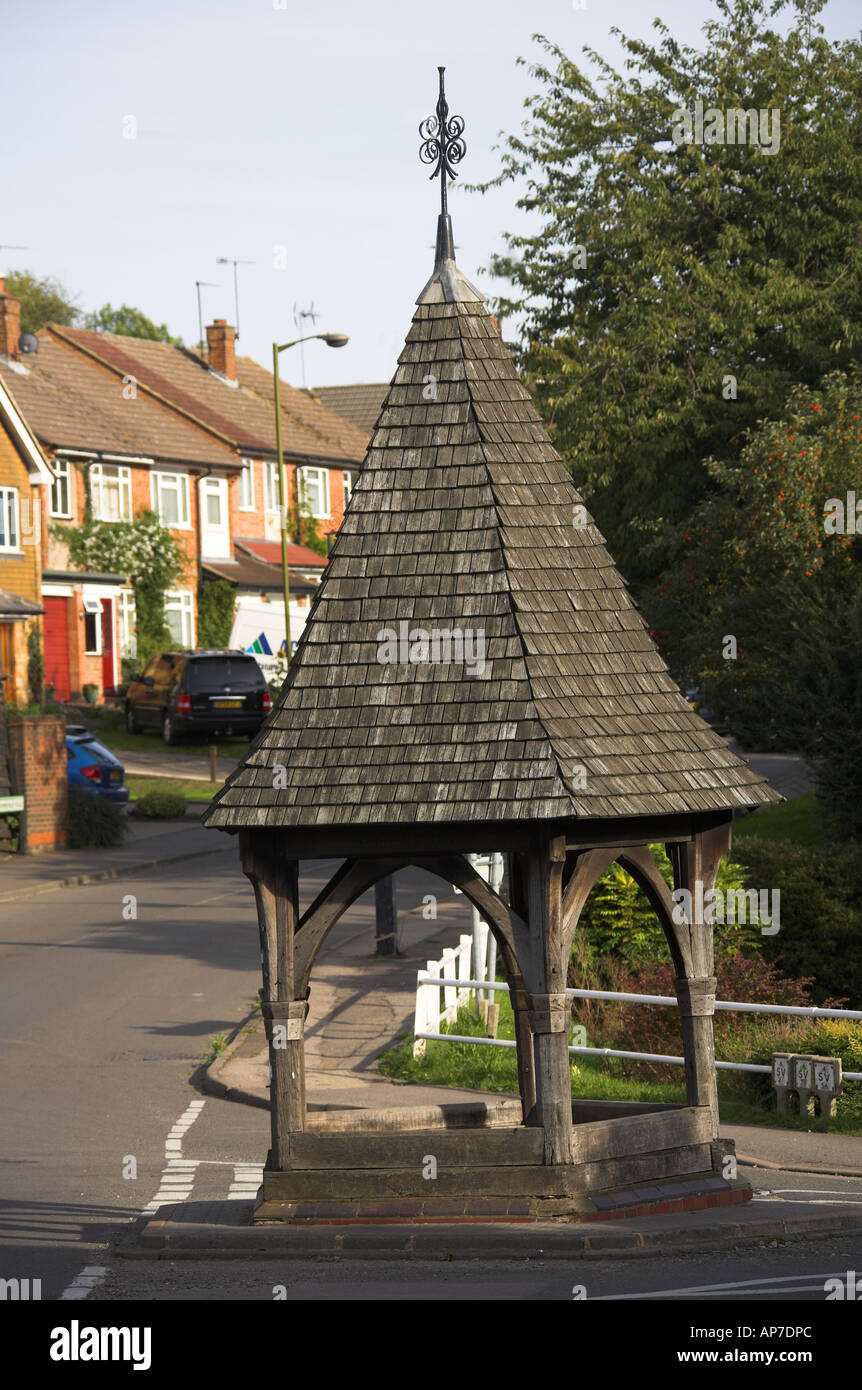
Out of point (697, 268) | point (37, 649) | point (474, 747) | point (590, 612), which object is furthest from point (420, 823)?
point (37, 649)

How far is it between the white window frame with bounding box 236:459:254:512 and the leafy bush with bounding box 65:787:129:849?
28.8m

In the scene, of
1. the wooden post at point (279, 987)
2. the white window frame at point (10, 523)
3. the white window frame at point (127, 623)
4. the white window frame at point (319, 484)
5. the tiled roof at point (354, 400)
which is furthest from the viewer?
the tiled roof at point (354, 400)

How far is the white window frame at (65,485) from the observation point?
161 feet

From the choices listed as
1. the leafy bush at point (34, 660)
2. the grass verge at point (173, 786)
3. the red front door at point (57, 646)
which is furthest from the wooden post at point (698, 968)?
the red front door at point (57, 646)

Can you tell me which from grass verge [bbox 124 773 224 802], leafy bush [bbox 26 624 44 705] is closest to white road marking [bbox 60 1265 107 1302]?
grass verge [bbox 124 773 224 802]

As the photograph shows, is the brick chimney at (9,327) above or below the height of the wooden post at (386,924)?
above

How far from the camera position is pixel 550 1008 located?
936cm

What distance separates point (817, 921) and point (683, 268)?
1402 cm

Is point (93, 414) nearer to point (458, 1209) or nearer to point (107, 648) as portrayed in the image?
point (107, 648)

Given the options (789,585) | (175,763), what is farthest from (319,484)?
(789,585)

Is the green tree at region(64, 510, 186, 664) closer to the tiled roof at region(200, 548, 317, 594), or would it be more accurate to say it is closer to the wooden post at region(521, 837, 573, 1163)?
the tiled roof at region(200, 548, 317, 594)

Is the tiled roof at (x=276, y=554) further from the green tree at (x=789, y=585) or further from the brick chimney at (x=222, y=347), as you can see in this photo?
the green tree at (x=789, y=585)

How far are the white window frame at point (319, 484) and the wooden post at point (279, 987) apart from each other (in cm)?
5347

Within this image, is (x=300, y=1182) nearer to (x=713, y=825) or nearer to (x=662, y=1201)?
(x=662, y=1201)
